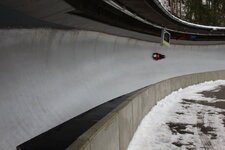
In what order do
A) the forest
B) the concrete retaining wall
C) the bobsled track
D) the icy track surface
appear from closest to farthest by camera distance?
the concrete retaining wall, the bobsled track, the icy track surface, the forest

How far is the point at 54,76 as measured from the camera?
3.52m

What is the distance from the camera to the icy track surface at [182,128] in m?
3.17

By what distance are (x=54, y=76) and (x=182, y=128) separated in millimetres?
2392

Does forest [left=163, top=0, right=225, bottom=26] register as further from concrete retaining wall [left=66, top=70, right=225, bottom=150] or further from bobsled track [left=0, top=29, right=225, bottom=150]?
concrete retaining wall [left=66, top=70, right=225, bottom=150]

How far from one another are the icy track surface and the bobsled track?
109 centimetres

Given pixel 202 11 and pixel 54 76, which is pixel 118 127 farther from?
pixel 202 11

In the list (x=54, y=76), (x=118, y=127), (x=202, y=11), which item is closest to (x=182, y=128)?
(x=118, y=127)

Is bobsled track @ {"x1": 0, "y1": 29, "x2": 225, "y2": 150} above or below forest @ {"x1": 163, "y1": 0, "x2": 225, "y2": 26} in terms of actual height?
below

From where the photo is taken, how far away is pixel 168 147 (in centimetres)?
311

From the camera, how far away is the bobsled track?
249cm

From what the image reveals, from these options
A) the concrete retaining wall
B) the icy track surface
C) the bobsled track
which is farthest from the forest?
the concrete retaining wall

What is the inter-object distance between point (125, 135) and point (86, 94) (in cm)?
157

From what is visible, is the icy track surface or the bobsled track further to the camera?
the icy track surface

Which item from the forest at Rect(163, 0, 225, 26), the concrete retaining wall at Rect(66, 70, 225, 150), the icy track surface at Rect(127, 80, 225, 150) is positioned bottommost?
the icy track surface at Rect(127, 80, 225, 150)
